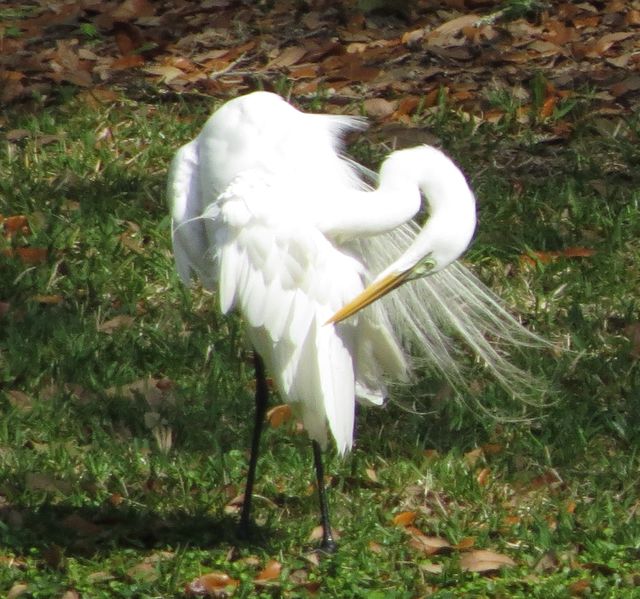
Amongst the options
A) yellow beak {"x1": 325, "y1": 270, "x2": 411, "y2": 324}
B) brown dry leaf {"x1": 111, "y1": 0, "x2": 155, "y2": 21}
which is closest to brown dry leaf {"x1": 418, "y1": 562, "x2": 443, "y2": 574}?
yellow beak {"x1": 325, "y1": 270, "x2": 411, "y2": 324}

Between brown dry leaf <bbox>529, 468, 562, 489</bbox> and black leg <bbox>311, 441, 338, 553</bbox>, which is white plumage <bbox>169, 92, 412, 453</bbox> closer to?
black leg <bbox>311, 441, 338, 553</bbox>

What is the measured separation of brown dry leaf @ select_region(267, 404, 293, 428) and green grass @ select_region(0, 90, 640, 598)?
10 cm

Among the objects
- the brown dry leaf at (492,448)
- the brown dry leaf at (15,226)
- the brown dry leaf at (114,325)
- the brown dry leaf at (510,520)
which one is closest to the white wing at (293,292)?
the brown dry leaf at (510,520)

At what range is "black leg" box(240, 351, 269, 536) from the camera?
4395mm

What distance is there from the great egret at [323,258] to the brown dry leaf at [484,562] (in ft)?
1.40

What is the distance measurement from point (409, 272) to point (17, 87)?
3.77 metres

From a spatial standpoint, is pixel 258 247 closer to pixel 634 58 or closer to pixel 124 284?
pixel 124 284

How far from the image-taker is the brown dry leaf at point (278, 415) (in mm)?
5121

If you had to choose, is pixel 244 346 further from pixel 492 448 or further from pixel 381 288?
pixel 381 288

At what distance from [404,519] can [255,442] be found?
0.54m

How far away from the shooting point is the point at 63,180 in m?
6.38

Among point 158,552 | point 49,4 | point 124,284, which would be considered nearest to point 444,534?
point 158,552

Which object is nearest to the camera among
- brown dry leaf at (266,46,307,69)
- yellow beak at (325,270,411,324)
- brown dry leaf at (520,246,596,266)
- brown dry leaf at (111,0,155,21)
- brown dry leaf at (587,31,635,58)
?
yellow beak at (325,270,411,324)

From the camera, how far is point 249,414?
203 inches
